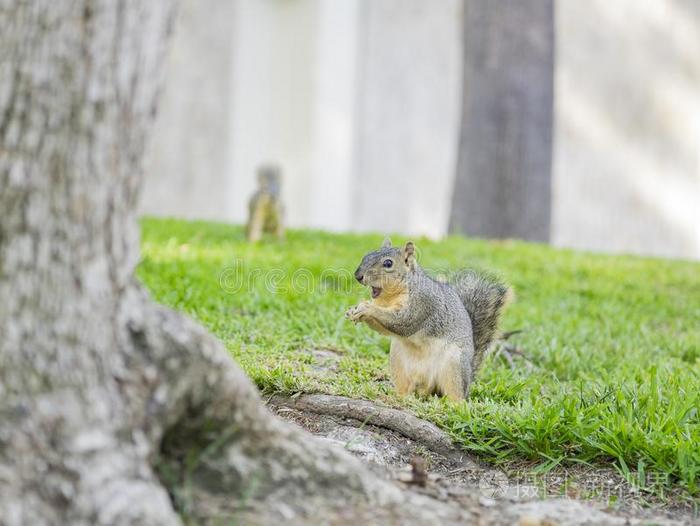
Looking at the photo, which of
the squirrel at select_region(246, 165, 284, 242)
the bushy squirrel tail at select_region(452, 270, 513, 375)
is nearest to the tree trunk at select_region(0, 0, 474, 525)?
the bushy squirrel tail at select_region(452, 270, 513, 375)

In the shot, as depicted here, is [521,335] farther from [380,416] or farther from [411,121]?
[411,121]

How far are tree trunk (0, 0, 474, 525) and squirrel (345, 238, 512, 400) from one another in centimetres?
128

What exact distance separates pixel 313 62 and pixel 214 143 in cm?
179

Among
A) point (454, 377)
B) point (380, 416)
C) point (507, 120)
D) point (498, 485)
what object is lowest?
point (498, 485)

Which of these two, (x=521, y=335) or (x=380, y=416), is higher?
(x=521, y=335)

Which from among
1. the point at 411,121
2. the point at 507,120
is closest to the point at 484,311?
the point at 507,120

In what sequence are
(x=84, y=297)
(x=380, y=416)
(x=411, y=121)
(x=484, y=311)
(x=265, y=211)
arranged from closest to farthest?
(x=84, y=297) → (x=380, y=416) → (x=484, y=311) → (x=265, y=211) → (x=411, y=121)

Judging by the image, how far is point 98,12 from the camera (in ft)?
6.57

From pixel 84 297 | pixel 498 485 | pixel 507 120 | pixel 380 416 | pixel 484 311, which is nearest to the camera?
pixel 84 297

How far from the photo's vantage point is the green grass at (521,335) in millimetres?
3182

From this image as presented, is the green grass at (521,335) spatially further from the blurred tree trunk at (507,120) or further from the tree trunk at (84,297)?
the blurred tree trunk at (507,120)

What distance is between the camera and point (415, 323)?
137 inches

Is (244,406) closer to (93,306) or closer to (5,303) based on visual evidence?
(93,306)

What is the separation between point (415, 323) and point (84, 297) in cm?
163
